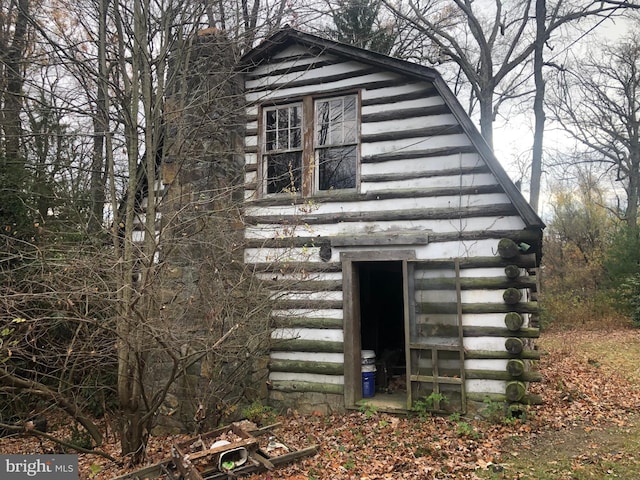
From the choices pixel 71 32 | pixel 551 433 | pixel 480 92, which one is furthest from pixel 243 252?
pixel 480 92

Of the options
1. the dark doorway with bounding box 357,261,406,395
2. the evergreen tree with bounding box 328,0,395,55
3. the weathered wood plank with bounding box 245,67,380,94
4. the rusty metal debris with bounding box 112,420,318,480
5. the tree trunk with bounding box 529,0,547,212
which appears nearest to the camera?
the rusty metal debris with bounding box 112,420,318,480

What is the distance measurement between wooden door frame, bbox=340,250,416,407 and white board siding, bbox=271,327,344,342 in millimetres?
174

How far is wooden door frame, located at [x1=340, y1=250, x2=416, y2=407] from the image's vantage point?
286 inches

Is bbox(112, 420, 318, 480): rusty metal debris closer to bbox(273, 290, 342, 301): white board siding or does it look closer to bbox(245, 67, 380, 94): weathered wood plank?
bbox(273, 290, 342, 301): white board siding

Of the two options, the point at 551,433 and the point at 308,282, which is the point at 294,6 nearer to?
the point at 308,282

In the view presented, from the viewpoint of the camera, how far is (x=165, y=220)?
618 centimetres

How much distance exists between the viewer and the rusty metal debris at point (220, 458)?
5172mm

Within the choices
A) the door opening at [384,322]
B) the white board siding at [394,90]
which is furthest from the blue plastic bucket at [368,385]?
the white board siding at [394,90]

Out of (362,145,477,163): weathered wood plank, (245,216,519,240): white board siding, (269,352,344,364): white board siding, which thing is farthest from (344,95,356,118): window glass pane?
(269,352,344,364): white board siding

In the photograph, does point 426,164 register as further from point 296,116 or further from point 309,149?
point 296,116

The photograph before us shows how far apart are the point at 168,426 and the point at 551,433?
5.55 metres

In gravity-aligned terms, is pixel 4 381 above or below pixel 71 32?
below

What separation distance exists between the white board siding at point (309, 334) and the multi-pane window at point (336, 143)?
2.36 metres

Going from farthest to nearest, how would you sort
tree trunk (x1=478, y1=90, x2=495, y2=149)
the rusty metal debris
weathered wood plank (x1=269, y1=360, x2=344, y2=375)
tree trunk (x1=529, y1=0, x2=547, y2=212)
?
1. tree trunk (x1=478, y1=90, x2=495, y2=149)
2. tree trunk (x1=529, y1=0, x2=547, y2=212)
3. weathered wood plank (x1=269, y1=360, x2=344, y2=375)
4. the rusty metal debris
